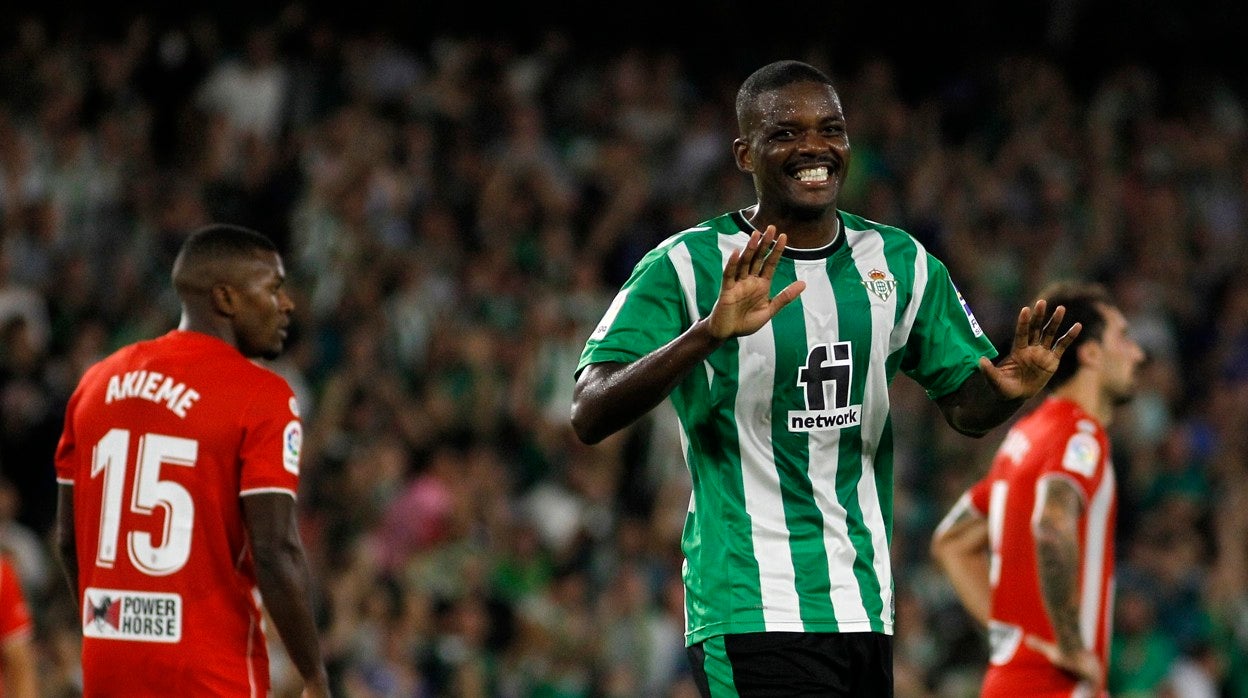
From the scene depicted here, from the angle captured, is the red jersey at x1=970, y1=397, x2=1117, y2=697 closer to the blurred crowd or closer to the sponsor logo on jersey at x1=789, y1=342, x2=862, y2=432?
the sponsor logo on jersey at x1=789, y1=342, x2=862, y2=432

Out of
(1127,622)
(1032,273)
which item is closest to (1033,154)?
(1032,273)

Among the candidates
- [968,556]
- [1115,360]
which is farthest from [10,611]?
[1115,360]

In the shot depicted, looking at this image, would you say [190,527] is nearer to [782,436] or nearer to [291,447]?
[291,447]

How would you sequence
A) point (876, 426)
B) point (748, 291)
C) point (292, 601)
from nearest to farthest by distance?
point (748, 291)
point (876, 426)
point (292, 601)

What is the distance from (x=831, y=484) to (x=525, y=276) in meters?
8.93

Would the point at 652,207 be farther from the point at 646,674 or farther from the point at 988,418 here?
the point at 988,418

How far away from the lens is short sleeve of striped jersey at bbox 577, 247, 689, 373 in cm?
426

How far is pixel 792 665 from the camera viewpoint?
430cm

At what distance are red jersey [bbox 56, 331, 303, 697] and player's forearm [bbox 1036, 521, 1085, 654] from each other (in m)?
2.64

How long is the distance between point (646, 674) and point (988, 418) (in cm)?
677

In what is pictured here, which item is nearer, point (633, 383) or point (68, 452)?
point (633, 383)

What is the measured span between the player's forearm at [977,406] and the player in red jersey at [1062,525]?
5.28ft

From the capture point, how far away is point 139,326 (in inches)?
478

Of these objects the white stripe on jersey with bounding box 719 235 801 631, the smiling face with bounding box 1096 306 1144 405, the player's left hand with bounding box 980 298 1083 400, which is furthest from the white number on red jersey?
the smiling face with bounding box 1096 306 1144 405
